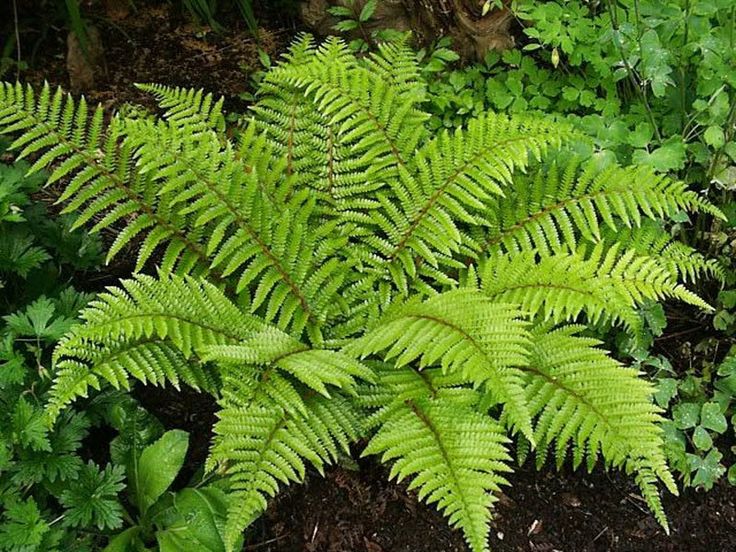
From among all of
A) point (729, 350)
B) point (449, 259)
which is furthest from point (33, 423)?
point (729, 350)

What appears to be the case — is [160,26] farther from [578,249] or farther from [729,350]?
[729,350]

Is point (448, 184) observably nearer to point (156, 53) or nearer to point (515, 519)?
point (515, 519)

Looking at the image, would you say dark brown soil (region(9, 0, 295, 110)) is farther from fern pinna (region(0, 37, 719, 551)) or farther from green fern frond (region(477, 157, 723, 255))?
green fern frond (region(477, 157, 723, 255))

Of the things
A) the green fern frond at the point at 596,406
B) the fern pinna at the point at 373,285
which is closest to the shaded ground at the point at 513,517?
the fern pinna at the point at 373,285

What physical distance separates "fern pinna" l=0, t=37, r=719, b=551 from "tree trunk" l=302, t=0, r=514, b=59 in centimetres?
53

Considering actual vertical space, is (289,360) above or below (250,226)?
below

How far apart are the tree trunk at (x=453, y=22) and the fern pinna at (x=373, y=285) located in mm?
528

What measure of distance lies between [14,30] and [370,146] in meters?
2.31

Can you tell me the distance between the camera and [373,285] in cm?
316

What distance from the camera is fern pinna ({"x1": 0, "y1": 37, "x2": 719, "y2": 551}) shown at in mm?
2494

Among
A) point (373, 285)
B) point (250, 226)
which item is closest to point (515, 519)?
point (373, 285)

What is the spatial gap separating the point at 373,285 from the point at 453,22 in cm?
148

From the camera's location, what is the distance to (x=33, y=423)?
2490 mm

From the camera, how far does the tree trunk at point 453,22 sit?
3801 millimetres
